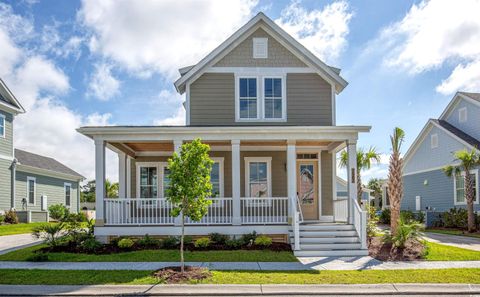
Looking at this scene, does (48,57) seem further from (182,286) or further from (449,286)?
(449,286)

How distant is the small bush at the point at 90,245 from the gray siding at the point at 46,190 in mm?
14078

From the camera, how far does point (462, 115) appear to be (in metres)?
22.7

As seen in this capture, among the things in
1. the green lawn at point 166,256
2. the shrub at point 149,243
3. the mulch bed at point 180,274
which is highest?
the shrub at point 149,243

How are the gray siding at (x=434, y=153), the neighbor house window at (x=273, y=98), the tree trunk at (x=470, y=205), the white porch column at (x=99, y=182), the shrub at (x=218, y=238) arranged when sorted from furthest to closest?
the gray siding at (x=434, y=153), the tree trunk at (x=470, y=205), the neighbor house window at (x=273, y=98), the white porch column at (x=99, y=182), the shrub at (x=218, y=238)

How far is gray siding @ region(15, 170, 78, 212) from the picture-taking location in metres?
23.8

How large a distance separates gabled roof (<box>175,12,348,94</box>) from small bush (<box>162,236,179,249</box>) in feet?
19.5

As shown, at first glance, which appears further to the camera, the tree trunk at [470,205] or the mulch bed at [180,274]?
the tree trunk at [470,205]

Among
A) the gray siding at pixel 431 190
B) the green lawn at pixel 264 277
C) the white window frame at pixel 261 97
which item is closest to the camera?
the green lawn at pixel 264 277

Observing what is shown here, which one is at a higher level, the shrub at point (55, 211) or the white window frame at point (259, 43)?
the white window frame at point (259, 43)

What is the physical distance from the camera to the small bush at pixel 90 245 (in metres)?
11.6

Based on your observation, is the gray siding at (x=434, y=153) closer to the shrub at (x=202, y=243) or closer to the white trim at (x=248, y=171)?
the white trim at (x=248, y=171)

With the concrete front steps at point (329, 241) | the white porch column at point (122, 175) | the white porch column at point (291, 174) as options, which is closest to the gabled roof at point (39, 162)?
the white porch column at point (122, 175)

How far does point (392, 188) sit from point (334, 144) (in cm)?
254

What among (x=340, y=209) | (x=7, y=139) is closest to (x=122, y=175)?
(x=340, y=209)
